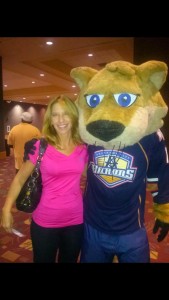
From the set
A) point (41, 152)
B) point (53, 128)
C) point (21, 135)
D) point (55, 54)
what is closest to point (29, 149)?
point (41, 152)

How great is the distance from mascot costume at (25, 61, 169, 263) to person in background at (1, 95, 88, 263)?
0.08 metres

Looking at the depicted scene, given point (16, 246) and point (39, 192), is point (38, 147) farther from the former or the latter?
point (16, 246)

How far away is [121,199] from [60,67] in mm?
8671

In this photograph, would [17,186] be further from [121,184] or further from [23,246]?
[23,246]

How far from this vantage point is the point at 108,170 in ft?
4.40

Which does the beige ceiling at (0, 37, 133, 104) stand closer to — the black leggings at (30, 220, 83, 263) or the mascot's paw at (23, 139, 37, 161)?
the mascot's paw at (23, 139, 37, 161)

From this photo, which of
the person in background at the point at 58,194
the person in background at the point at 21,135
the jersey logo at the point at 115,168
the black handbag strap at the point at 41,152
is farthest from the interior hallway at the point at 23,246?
the jersey logo at the point at 115,168

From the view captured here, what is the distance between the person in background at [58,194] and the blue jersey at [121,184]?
0.12 metres

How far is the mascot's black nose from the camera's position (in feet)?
3.94

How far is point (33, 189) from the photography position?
1487 millimetres

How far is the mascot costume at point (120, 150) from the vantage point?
125 centimetres

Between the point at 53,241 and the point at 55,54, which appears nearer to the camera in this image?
the point at 53,241

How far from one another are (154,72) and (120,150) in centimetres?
44
